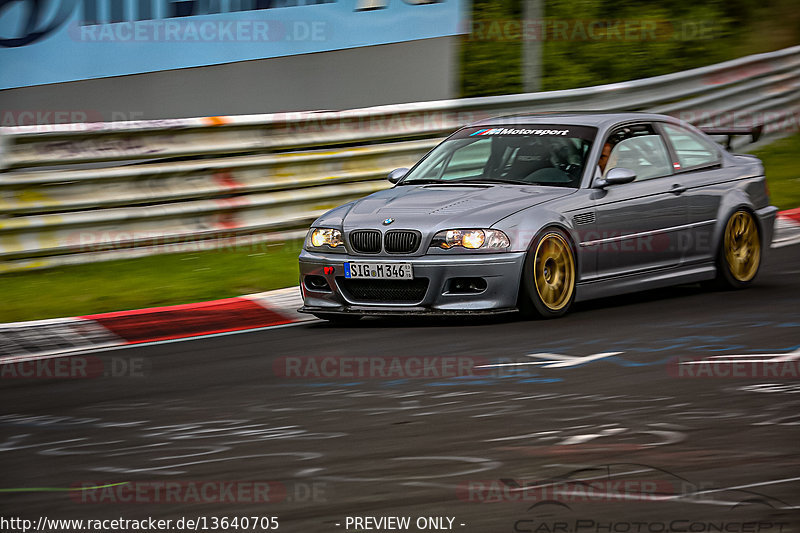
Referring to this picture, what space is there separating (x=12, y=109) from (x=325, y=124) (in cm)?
293

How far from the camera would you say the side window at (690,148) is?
32.3 ft

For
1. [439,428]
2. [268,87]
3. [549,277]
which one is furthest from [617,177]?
[268,87]

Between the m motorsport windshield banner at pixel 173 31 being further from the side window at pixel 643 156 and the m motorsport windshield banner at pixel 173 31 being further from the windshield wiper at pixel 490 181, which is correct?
the side window at pixel 643 156

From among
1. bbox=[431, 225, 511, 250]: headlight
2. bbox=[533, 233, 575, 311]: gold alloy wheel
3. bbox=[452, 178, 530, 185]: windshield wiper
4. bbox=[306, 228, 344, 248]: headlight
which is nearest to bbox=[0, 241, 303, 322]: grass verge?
bbox=[306, 228, 344, 248]: headlight

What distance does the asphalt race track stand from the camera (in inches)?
178

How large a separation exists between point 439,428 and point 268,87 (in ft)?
26.2

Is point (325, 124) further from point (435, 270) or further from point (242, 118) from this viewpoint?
point (435, 270)

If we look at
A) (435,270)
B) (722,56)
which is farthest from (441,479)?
(722,56)

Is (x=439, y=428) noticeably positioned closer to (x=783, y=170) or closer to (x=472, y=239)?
(x=472, y=239)

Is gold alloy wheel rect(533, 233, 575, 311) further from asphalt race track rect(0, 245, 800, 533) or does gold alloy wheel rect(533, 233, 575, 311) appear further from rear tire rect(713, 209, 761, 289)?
rear tire rect(713, 209, 761, 289)

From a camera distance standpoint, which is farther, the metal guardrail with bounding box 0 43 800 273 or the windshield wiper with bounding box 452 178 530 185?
the metal guardrail with bounding box 0 43 800 273

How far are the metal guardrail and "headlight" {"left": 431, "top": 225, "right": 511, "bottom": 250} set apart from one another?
3.87 meters

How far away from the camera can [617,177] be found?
8.91 m

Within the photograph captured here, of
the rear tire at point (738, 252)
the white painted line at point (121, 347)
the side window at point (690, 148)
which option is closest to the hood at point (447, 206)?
the white painted line at point (121, 347)
